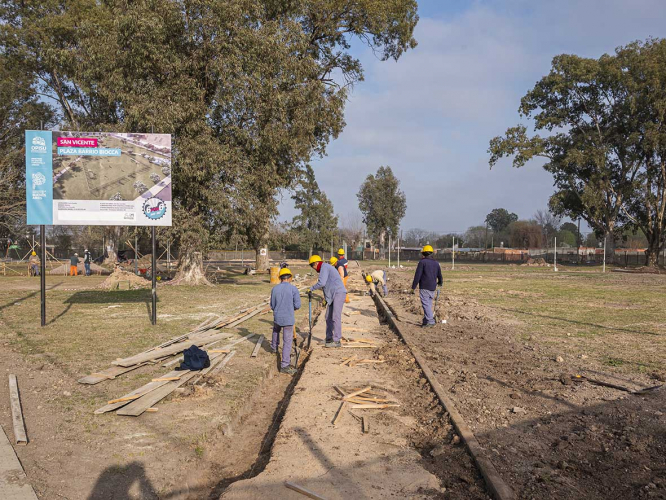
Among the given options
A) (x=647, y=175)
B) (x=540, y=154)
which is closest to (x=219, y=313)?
(x=540, y=154)

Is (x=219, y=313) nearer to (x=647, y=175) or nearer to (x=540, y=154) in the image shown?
(x=540, y=154)

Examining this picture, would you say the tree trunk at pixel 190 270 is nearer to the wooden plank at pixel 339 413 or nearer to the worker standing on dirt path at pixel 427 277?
the worker standing on dirt path at pixel 427 277

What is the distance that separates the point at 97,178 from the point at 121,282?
12683mm

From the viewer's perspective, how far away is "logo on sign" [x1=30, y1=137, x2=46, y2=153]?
1154cm

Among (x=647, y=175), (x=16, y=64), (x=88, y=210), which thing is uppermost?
(x=16, y=64)

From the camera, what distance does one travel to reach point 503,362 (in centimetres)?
893

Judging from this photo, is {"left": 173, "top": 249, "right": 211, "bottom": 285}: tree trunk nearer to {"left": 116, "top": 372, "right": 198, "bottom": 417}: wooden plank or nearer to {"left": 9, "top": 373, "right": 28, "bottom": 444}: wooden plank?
{"left": 9, "top": 373, "right": 28, "bottom": 444}: wooden plank

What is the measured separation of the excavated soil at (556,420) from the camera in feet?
14.3

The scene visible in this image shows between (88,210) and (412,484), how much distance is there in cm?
1049

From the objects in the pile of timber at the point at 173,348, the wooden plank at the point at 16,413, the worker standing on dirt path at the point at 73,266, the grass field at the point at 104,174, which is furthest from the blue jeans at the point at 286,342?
the worker standing on dirt path at the point at 73,266

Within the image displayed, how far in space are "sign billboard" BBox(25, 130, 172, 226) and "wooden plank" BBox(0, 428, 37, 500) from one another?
806cm

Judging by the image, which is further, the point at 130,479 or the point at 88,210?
the point at 88,210

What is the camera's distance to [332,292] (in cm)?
1028

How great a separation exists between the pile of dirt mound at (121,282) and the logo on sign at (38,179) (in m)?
12.1
